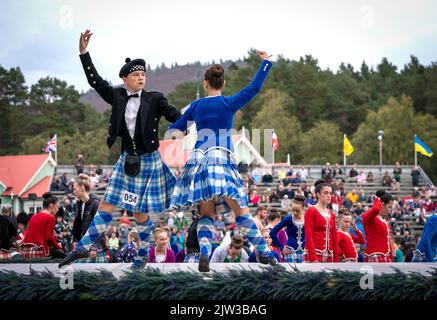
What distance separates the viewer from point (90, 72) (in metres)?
8.54

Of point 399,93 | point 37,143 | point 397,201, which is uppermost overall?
point 399,93

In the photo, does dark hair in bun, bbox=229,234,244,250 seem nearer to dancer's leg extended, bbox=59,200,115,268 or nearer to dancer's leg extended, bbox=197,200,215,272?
dancer's leg extended, bbox=197,200,215,272

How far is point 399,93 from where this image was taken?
88438mm

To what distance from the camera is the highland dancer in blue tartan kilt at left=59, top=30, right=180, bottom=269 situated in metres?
8.09

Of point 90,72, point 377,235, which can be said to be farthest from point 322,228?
point 90,72

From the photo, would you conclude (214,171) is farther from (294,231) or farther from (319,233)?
(294,231)

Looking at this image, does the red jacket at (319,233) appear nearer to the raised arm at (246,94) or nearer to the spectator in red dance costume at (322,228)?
the spectator in red dance costume at (322,228)

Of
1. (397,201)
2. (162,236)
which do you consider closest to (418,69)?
(397,201)

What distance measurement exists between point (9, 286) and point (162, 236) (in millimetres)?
4337

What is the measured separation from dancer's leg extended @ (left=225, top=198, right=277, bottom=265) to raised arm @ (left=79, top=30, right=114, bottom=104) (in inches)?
72.9

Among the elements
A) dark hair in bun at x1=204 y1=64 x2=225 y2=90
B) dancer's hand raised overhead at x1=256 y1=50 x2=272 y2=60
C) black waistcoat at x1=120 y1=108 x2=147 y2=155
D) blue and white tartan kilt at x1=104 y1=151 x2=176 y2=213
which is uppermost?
dancer's hand raised overhead at x1=256 y1=50 x2=272 y2=60

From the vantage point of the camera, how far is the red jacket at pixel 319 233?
941cm

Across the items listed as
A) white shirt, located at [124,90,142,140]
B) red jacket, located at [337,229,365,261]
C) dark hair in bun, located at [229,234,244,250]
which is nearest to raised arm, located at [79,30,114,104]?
white shirt, located at [124,90,142,140]
